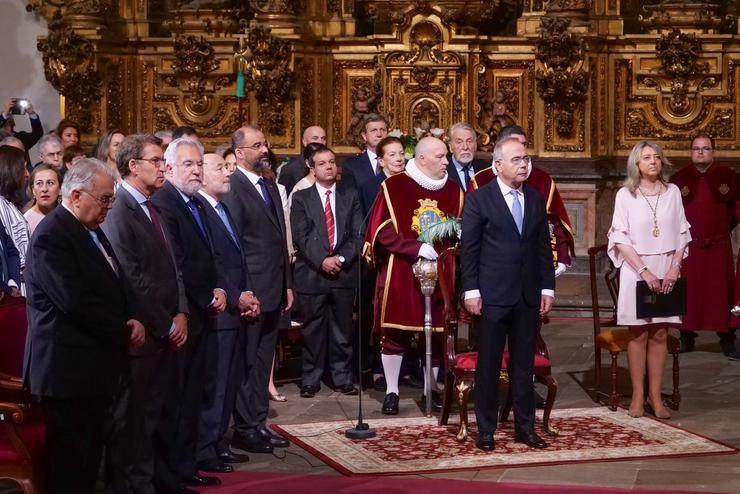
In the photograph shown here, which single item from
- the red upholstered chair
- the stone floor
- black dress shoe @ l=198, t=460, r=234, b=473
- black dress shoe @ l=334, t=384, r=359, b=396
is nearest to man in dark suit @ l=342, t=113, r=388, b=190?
black dress shoe @ l=334, t=384, r=359, b=396

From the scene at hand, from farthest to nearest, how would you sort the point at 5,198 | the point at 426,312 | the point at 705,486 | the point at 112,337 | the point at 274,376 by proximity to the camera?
the point at 274,376
the point at 426,312
the point at 5,198
the point at 705,486
the point at 112,337

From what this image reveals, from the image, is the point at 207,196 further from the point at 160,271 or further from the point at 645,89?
the point at 645,89

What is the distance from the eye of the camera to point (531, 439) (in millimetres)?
7922

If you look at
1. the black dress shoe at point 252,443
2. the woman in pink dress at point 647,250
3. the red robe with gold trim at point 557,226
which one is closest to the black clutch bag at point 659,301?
the woman in pink dress at point 647,250

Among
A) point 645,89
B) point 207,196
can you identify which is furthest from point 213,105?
point 207,196

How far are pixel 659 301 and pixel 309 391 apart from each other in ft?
7.82

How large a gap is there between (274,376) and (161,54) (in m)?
5.58

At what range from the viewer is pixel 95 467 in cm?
581

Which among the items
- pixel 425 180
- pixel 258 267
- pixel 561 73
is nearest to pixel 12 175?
pixel 258 267

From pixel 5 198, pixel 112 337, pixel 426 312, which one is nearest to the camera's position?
pixel 112 337

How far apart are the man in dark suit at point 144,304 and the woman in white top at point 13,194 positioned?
5.58 ft

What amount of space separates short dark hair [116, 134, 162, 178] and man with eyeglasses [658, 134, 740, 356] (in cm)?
580

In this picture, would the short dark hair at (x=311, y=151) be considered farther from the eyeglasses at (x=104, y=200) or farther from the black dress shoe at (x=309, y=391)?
the eyeglasses at (x=104, y=200)

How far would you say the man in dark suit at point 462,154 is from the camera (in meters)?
9.75
